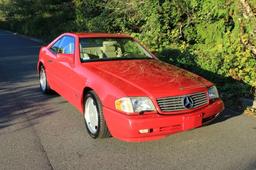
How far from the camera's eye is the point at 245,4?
775cm

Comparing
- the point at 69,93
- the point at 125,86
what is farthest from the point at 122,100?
the point at 69,93

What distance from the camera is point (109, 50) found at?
7055 millimetres

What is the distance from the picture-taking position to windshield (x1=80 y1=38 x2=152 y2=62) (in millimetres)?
6828

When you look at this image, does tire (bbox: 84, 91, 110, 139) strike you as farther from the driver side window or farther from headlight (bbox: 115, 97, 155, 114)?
the driver side window

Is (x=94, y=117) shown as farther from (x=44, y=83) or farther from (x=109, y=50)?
(x=44, y=83)

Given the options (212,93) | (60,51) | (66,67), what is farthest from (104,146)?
(60,51)

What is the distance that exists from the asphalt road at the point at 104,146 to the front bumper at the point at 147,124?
0.27 metres

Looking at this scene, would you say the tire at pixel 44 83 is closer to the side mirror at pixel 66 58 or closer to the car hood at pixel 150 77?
the side mirror at pixel 66 58

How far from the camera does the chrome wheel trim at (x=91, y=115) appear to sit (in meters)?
5.74

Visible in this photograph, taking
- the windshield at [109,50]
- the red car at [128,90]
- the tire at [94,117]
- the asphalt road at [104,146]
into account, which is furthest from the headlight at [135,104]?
the windshield at [109,50]

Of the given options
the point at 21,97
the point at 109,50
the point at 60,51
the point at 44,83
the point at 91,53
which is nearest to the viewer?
the point at 91,53

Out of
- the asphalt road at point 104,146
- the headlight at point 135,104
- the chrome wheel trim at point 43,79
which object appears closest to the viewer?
the asphalt road at point 104,146

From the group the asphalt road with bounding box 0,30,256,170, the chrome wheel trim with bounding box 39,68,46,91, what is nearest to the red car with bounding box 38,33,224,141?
the asphalt road with bounding box 0,30,256,170

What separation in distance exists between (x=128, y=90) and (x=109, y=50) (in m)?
1.96
